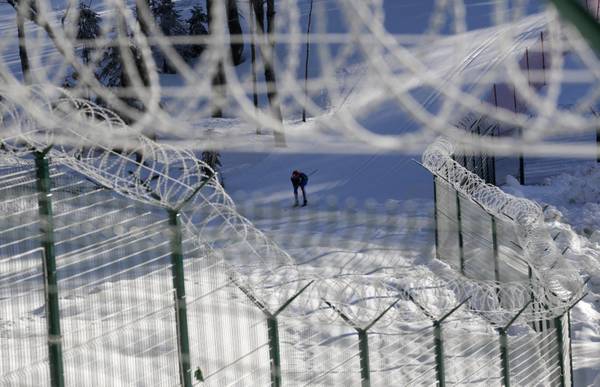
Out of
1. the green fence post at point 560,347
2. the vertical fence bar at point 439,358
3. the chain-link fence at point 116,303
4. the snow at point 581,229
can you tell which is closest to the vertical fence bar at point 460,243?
the snow at point 581,229

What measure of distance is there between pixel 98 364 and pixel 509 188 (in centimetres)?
925

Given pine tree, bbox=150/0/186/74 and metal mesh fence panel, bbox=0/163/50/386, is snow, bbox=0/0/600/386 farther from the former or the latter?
pine tree, bbox=150/0/186/74

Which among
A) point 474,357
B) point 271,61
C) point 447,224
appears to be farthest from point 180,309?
point 447,224

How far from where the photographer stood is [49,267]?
3.88 m

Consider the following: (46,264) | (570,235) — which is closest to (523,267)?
(570,235)

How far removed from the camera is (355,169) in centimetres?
1563

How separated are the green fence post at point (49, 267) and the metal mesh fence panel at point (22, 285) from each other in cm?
5

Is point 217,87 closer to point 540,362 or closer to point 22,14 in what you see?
point 22,14

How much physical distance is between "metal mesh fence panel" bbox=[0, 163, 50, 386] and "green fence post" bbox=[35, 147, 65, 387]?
5 cm

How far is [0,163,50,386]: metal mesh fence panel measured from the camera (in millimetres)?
3984

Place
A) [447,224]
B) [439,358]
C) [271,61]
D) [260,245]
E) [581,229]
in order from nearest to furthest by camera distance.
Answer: [439,358], [260,245], [271,61], [447,224], [581,229]

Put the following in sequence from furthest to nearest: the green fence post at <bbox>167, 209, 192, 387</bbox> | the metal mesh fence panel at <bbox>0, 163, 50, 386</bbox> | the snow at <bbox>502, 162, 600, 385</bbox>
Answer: the snow at <bbox>502, 162, 600, 385</bbox> < the green fence post at <bbox>167, 209, 192, 387</bbox> < the metal mesh fence panel at <bbox>0, 163, 50, 386</bbox>

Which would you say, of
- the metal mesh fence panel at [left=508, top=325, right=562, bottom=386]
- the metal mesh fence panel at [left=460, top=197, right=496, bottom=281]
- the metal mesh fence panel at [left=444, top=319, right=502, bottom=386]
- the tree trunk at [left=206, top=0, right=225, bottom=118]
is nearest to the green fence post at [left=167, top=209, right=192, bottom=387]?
the tree trunk at [left=206, top=0, right=225, bottom=118]

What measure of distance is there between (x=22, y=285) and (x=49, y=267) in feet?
1.70
